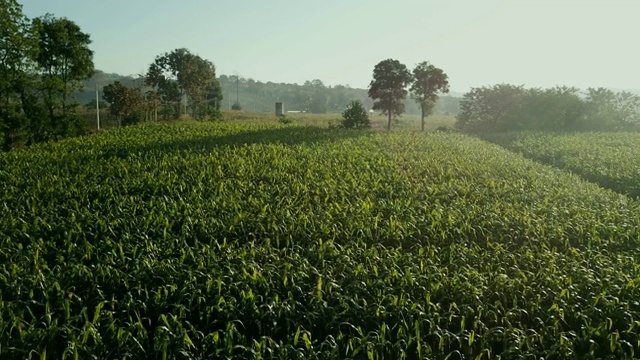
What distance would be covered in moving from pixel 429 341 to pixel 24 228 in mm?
6581

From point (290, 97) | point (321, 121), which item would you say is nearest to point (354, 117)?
point (321, 121)

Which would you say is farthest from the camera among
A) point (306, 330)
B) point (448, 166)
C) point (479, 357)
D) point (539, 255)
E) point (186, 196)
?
point (448, 166)

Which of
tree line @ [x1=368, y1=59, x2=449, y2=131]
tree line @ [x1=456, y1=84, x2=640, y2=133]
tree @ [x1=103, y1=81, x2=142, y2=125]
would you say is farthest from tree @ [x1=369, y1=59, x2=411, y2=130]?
tree @ [x1=103, y1=81, x2=142, y2=125]

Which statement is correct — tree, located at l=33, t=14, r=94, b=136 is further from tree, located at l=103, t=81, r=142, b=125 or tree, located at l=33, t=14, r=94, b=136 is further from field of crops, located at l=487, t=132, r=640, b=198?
field of crops, located at l=487, t=132, r=640, b=198

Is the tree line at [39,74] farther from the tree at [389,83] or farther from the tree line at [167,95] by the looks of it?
the tree at [389,83]

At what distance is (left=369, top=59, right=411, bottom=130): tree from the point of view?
3278 centimetres

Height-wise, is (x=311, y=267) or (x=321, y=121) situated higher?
(x=321, y=121)

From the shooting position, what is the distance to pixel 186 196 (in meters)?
9.86

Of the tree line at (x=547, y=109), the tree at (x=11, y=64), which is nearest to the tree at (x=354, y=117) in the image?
the tree line at (x=547, y=109)

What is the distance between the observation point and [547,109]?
37.1 metres

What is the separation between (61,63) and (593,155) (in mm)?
29672

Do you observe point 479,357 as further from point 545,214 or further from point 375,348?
point 545,214

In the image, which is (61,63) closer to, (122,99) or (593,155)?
(122,99)

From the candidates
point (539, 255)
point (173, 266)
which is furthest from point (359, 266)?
point (539, 255)
